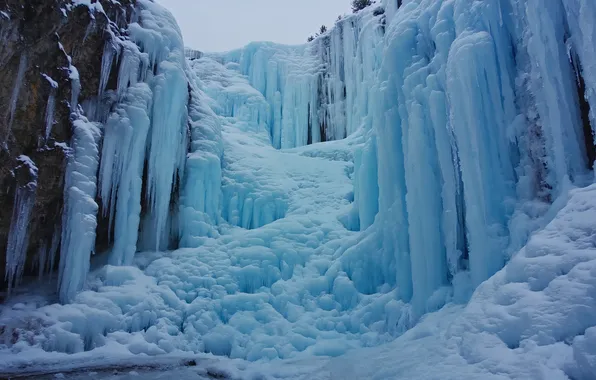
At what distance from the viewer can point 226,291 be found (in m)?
8.40

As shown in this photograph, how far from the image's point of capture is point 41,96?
711 cm

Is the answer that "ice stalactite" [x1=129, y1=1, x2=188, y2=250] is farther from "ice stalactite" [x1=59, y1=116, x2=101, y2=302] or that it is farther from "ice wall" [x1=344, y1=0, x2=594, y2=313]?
"ice wall" [x1=344, y1=0, x2=594, y2=313]

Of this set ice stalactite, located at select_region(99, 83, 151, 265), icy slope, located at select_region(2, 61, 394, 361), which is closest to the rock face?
ice stalactite, located at select_region(99, 83, 151, 265)

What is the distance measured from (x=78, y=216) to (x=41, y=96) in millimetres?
1974

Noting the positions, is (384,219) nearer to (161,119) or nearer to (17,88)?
(161,119)

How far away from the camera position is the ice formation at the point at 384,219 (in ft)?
14.5

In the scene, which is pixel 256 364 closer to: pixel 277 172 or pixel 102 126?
pixel 102 126

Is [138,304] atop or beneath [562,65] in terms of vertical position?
beneath

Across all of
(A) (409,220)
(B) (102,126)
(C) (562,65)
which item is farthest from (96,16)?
(C) (562,65)

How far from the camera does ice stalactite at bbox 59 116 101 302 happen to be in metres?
7.26

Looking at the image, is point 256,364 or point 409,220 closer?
point 256,364

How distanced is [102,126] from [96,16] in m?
1.96

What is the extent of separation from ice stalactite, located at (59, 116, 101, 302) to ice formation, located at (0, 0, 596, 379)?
0.09ft

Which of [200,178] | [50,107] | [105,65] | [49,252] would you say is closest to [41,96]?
[50,107]
